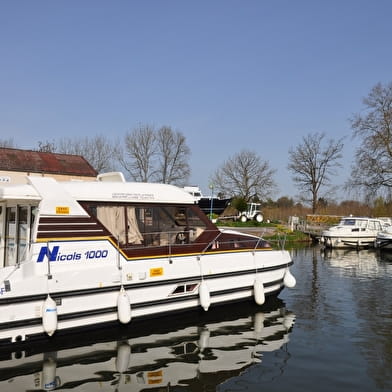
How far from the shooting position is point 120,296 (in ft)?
25.3

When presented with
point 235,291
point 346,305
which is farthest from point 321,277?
point 235,291

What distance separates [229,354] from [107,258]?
2.90 meters

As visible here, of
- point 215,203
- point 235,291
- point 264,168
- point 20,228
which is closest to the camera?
point 20,228

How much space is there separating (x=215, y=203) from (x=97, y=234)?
35264mm

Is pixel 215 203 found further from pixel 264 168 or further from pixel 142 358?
pixel 142 358

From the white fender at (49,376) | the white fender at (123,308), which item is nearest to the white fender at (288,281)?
the white fender at (123,308)

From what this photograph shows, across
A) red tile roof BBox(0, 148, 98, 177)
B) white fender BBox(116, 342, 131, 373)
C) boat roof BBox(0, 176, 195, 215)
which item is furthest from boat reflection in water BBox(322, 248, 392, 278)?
red tile roof BBox(0, 148, 98, 177)

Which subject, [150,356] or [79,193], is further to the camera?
[79,193]

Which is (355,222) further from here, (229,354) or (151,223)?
(229,354)

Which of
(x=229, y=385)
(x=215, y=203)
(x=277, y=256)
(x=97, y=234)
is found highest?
(x=215, y=203)

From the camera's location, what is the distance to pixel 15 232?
8258mm

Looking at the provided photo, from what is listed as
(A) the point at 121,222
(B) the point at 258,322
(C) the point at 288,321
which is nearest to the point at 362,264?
(C) the point at 288,321

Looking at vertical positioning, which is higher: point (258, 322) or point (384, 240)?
point (384, 240)

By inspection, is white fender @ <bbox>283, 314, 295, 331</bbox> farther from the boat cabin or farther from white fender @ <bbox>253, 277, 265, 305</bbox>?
the boat cabin
